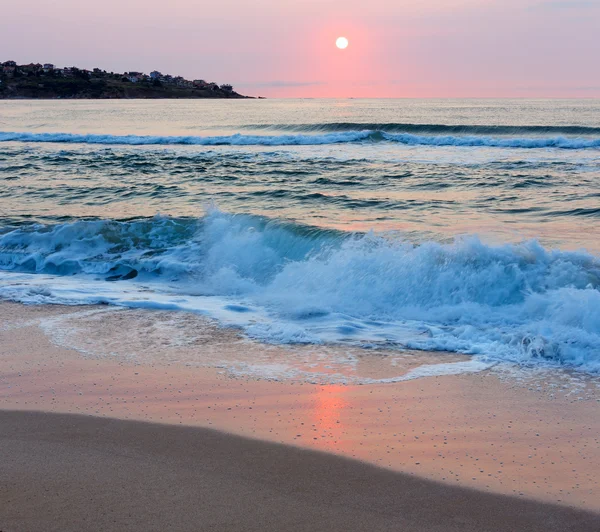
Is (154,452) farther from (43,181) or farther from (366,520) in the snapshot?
(43,181)

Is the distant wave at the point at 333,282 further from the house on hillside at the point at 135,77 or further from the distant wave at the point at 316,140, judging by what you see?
the house on hillside at the point at 135,77

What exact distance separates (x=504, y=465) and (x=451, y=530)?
748mm

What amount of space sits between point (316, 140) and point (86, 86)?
89.3 metres

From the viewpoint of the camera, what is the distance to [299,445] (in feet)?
13.2

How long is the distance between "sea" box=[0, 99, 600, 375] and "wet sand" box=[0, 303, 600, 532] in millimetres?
1042

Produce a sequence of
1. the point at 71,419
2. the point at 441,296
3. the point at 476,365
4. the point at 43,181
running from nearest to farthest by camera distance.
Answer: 1. the point at 71,419
2. the point at 476,365
3. the point at 441,296
4. the point at 43,181

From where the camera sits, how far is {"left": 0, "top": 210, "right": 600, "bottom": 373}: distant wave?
6.19m

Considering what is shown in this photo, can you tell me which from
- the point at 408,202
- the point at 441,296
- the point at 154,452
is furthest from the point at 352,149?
the point at 154,452

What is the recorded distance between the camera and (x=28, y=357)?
5.69 metres

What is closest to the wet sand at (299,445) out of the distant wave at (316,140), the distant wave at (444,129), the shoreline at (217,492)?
the shoreline at (217,492)

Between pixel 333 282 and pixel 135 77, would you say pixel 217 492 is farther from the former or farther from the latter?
pixel 135 77

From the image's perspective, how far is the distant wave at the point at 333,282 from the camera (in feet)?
20.3

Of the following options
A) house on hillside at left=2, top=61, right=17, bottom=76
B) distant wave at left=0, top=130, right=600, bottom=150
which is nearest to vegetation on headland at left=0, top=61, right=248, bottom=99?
house on hillside at left=2, top=61, right=17, bottom=76

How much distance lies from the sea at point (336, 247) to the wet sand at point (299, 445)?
3.42 feet
